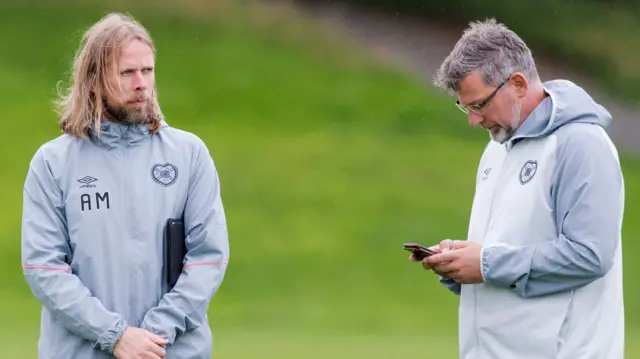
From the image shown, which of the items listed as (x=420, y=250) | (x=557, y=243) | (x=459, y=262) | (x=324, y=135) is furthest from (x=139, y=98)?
(x=324, y=135)

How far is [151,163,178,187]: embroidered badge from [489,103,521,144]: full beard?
109cm

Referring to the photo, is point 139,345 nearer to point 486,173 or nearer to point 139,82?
point 139,82

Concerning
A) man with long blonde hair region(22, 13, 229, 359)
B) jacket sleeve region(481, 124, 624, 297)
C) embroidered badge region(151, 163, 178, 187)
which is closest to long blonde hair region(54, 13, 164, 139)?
man with long blonde hair region(22, 13, 229, 359)

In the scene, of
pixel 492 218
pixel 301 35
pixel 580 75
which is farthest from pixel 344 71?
pixel 492 218

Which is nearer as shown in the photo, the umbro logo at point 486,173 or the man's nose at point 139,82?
the man's nose at point 139,82

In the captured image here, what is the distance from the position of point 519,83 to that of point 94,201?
1.46 metres

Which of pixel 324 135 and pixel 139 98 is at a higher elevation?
pixel 139 98

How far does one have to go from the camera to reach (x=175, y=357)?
4352 mm

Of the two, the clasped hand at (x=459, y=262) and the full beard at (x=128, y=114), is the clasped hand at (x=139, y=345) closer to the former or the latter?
the full beard at (x=128, y=114)

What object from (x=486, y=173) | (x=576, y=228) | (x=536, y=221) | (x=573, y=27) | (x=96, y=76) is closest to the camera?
(x=576, y=228)

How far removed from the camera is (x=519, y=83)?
14.2ft

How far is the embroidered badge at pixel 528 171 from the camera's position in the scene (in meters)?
4.26

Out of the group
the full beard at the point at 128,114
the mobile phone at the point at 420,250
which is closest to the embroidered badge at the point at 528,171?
the mobile phone at the point at 420,250

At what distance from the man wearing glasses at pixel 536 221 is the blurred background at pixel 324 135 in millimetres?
5903
